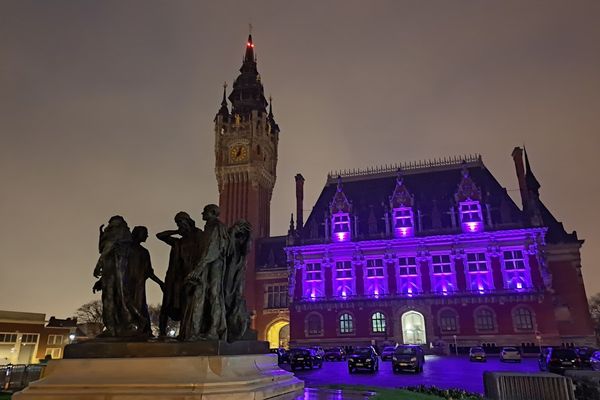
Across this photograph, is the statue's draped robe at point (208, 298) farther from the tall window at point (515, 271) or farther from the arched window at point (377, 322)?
the tall window at point (515, 271)

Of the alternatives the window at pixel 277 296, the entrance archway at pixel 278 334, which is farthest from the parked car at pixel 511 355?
the entrance archway at pixel 278 334

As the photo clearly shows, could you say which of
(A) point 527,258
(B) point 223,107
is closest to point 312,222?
(A) point 527,258

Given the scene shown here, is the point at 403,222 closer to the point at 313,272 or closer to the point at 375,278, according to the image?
the point at 375,278

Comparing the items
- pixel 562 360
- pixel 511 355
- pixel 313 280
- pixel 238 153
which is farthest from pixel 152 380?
pixel 238 153

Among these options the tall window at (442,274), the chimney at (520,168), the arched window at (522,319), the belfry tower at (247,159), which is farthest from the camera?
the belfry tower at (247,159)

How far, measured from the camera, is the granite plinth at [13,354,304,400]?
6.52m

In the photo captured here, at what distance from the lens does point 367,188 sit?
5419 cm

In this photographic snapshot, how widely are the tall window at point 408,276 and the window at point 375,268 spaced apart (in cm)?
199

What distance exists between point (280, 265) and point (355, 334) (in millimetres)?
13502

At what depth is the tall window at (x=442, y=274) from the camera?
43903 mm

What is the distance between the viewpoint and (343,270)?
47344mm

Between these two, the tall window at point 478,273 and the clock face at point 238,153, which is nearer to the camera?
the tall window at point 478,273

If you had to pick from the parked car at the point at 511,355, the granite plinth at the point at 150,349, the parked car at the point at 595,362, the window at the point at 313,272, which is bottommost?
the parked car at the point at 511,355

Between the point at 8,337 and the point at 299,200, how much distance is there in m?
34.8
